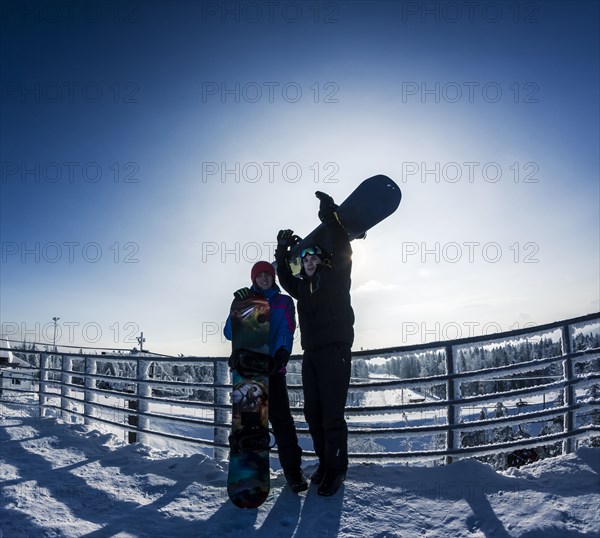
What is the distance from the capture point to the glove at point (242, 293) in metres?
4.10

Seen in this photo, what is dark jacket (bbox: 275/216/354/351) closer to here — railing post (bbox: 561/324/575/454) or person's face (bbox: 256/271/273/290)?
person's face (bbox: 256/271/273/290)

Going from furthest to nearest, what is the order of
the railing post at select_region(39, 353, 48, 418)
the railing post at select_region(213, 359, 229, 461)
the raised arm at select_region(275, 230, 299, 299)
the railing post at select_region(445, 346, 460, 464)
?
1. the railing post at select_region(39, 353, 48, 418)
2. the railing post at select_region(213, 359, 229, 461)
3. the raised arm at select_region(275, 230, 299, 299)
4. the railing post at select_region(445, 346, 460, 464)

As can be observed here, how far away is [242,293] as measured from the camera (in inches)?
162

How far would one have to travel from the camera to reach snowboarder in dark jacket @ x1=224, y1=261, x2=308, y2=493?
12.3 feet

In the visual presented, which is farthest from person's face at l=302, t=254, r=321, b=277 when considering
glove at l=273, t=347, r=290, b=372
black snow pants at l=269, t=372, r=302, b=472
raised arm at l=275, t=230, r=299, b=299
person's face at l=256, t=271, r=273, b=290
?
black snow pants at l=269, t=372, r=302, b=472

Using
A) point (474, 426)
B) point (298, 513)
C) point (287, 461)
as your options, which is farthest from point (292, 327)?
point (474, 426)

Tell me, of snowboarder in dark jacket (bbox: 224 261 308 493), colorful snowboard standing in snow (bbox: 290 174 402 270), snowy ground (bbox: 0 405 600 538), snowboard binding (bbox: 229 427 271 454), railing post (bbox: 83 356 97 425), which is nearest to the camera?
snowy ground (bbox: 0 405 600 538)

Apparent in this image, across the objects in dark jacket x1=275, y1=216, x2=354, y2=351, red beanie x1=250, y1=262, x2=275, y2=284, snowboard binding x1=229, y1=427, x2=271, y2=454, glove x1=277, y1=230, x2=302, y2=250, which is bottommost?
snowboard binding x1=229, y1=427, x2=271, y2=454

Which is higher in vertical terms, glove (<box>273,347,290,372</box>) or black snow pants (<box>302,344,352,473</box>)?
glove (<box>273,347,290,372</box>)

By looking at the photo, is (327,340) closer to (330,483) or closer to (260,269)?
(260,269)

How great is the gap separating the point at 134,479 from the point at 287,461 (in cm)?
191

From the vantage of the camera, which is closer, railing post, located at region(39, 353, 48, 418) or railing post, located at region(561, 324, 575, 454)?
railing post, located at region(561, 324, 575, 454)

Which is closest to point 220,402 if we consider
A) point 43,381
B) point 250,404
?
point 250,404

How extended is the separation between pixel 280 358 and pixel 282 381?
0.29 meters
